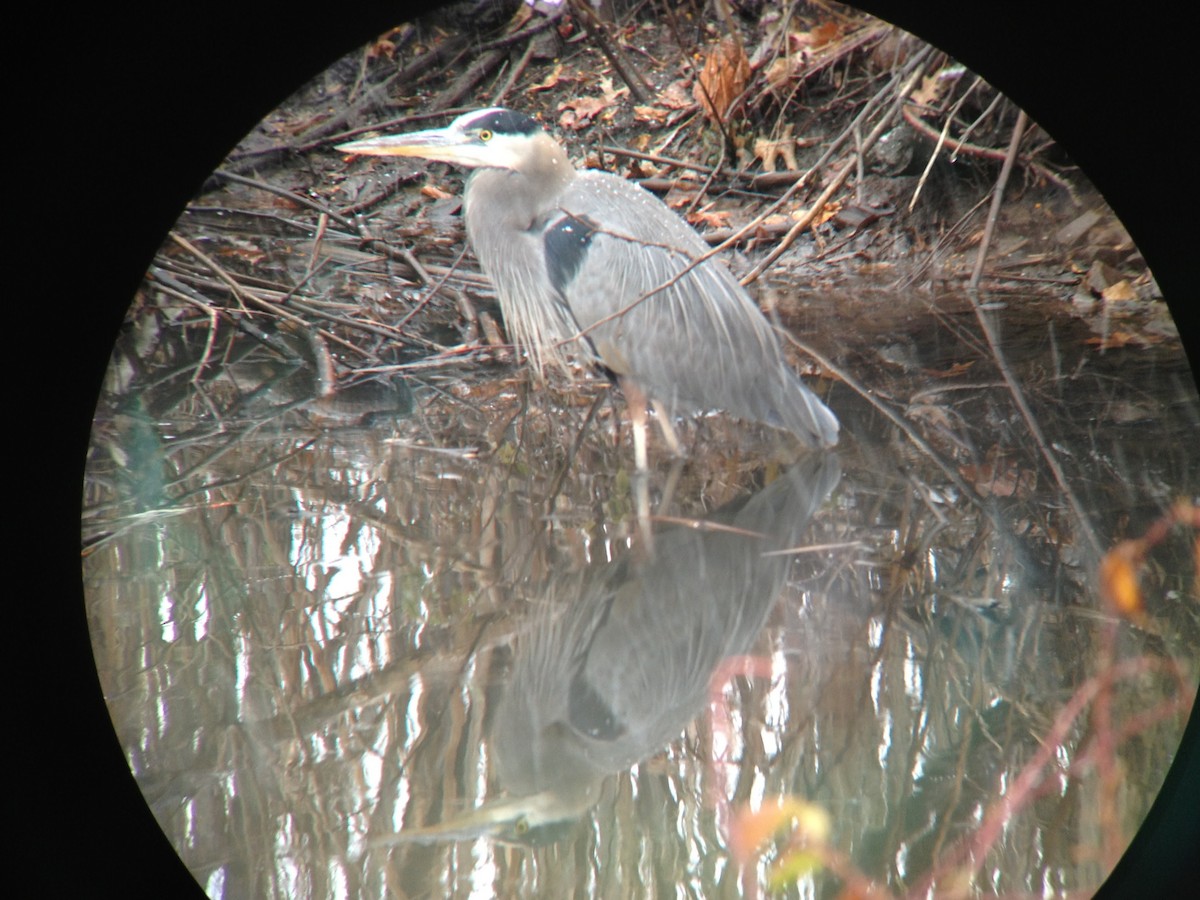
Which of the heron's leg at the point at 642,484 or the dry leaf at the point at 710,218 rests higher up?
the dry leaf at the point at 710,218

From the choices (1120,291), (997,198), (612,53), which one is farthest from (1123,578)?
(612,53)

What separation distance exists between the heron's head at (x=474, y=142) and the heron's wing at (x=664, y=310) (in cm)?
8

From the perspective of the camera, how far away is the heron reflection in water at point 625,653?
80cm

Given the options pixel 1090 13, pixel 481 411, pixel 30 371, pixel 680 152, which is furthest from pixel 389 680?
pixel 1090 13

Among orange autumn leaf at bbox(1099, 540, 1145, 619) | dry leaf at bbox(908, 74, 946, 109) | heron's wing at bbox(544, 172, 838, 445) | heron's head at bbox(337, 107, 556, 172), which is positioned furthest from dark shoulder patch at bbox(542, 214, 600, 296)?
orange autumn leaf at bbox(1099, 540, 1145, 619)

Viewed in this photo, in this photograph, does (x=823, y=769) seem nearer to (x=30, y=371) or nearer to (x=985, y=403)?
(x=985, y=403)

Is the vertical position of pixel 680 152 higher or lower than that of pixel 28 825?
higher

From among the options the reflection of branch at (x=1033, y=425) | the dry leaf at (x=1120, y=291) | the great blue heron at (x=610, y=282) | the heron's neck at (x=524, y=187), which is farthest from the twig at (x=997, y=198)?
the heron's neck at (x=524, y=187)

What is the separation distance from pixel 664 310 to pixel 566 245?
154 mm

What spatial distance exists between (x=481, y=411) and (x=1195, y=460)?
786mm

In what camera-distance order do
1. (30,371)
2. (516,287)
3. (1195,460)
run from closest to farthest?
(30,371) → (1195,460) → (516,287)

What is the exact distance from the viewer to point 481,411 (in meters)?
0.99

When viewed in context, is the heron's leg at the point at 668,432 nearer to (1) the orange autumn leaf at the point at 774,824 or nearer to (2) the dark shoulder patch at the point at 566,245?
(2) the dark shoulder patch at the point at 566,245

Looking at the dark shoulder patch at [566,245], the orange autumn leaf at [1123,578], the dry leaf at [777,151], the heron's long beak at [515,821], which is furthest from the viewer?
the dark shoulder patch at [566,245]
